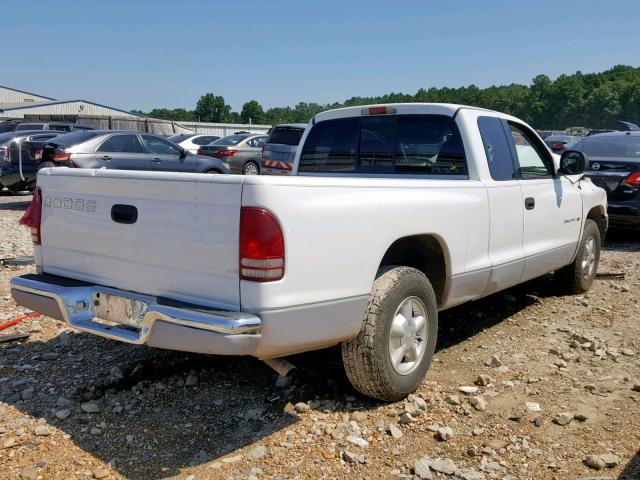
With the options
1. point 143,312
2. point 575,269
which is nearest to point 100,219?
point 143,312

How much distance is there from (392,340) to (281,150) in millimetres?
12721

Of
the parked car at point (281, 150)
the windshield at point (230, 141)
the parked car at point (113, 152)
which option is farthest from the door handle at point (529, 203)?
the windshield at point (230, 141)

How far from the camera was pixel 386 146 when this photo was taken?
188 inches

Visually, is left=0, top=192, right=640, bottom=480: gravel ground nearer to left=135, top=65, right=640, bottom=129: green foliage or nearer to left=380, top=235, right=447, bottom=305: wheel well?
left=380, top=235, right=447, bottom=305: wheel well

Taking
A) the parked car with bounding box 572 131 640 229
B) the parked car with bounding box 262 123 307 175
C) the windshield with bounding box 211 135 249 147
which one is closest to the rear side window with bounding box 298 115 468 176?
the parked car with bounding box 572 131 640 229

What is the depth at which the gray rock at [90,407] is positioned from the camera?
140 inches

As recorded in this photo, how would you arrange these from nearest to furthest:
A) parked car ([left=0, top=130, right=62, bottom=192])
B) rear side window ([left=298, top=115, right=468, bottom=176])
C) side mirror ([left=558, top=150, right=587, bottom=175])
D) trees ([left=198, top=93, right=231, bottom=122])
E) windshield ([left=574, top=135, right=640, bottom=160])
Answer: rear side window ([left=298, top=115, right=468, bottom=176]) < side mirror ([left=558, top=150, right=587, bottom=175]) < windshield ([left=574, top=135, right=640, bottom=160]) < parked car ([left=0, top=130, right=62, bottom=192]) < trees ([left=198, top=93, right=231, bottom=122])

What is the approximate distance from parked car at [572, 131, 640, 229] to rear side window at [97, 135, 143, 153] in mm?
8389

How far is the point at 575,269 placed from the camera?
5.99 metres

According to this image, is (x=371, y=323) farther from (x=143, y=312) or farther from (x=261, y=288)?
(x=143, y=312)

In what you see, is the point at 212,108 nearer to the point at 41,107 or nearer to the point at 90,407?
the point at 41,107

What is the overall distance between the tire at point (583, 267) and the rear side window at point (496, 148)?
174 centimetres

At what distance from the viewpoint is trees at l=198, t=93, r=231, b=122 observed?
12125 centimetres

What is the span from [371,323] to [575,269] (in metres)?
3.48
